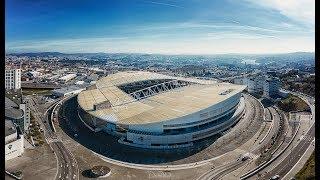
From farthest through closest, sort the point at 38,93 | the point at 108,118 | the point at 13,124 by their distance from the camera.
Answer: the point at 38,93, the point at 108,118, the point at 13,124

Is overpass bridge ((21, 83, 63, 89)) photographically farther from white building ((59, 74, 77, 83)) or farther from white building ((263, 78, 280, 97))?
white building ((263, 78, 280, 97))

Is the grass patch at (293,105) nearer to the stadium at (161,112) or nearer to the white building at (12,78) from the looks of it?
the stadium at (161,112)

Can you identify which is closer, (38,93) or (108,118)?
(108,118)

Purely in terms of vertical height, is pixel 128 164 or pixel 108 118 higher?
pixel 108 118

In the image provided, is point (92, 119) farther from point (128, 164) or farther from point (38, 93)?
point (38, 93)

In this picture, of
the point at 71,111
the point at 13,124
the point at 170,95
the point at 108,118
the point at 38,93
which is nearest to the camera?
the point at 13,124

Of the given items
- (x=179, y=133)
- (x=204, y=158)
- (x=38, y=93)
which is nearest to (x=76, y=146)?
(x=179, y=133)

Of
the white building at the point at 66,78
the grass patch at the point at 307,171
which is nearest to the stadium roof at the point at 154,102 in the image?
the grass patch at the point at 307,171
